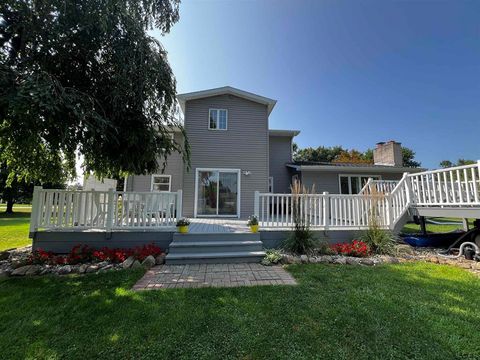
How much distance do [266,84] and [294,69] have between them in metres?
1.72

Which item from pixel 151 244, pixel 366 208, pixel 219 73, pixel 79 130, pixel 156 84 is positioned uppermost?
pixel 219 73

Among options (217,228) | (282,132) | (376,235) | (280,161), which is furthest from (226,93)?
(376,235)

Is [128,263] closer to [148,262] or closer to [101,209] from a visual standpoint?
[148,262]

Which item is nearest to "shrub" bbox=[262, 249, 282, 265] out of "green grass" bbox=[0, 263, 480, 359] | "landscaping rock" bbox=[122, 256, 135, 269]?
"green grass" bbox=[0, 263, 480, 359]

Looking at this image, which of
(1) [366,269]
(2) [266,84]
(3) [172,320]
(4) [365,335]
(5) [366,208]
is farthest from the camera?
(2) [266,84]

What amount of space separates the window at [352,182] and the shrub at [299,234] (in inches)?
321

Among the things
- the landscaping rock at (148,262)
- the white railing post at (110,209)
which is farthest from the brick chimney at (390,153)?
the white railing post at (110,209)

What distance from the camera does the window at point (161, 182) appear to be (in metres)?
11.3

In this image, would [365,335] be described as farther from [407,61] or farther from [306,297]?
[407,61]

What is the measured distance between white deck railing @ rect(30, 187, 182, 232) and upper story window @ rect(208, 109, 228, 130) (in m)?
5.34

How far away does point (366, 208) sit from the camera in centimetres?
640

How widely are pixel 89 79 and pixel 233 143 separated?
20.6 feet

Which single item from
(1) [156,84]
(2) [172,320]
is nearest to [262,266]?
(2) [172,320]

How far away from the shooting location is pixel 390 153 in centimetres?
1477
